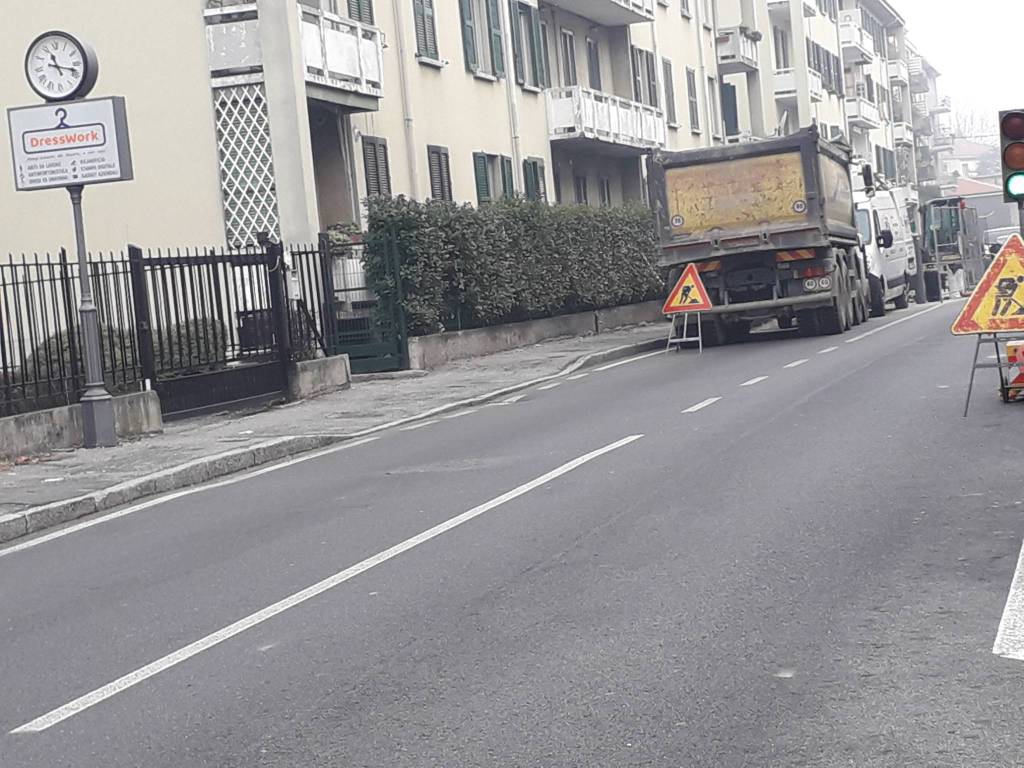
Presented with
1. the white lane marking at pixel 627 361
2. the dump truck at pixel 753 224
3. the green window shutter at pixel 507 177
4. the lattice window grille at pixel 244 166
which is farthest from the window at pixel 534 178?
the lattice window grille at pixel 244 166

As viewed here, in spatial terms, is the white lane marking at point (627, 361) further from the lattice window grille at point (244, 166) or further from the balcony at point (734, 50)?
the balcony at point (734, 50)

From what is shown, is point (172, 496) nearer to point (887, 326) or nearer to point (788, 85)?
point (887, 326)

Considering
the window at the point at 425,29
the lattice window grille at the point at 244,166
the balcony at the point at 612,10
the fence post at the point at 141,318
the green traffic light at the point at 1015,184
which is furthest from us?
the balcony at the point at 612,10

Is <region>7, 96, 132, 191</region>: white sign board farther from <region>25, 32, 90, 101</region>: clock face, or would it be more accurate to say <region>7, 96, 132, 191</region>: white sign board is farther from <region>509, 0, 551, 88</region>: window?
<region>509, 0, 551, 88</region>: window

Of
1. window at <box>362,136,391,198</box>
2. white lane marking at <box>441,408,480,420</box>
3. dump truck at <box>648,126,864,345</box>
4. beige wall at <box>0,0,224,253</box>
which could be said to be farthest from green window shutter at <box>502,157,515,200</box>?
white lane marking at <box>441,408,480,420</box>

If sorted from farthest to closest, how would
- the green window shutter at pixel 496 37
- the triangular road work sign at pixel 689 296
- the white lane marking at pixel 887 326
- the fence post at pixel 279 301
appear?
the green window shutter at pixel 496 37, the white lane marking at pixel 887 326, the triangular road work sign at pixel 689 296, the fence post at pixel 279 301

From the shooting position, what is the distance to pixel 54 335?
16891 mm

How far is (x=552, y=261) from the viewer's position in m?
30.9

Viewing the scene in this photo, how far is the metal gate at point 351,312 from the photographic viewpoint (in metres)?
23.1

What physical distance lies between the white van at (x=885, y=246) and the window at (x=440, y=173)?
360 inches

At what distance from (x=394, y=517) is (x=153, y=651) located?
3466 mm

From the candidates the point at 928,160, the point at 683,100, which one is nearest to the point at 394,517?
the point at 683,100

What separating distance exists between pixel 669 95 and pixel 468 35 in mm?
14732

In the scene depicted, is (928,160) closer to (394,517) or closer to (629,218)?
(629,218)
